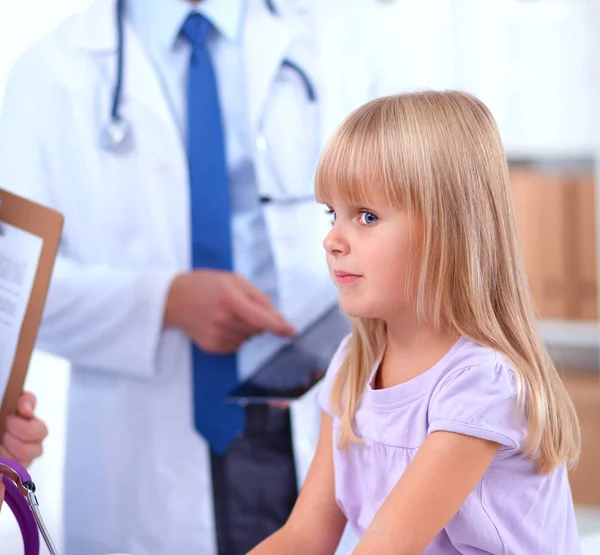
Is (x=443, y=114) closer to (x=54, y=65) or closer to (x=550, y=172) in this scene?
(x=54, y=65)

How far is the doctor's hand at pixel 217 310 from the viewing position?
1.42m

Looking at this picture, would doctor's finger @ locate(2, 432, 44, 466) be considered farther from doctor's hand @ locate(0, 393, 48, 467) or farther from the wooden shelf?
the wooden shelf

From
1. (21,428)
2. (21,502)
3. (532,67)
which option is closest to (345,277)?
(21,502)

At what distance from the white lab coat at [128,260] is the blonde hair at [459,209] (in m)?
0.60

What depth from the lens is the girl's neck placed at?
87 centimetres

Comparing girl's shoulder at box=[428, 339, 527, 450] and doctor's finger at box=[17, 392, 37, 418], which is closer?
girl's shoulder at box=[428, 339, 527, 450]

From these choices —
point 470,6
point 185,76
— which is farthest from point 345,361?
point 470,6

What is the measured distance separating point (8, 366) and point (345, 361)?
38 cm

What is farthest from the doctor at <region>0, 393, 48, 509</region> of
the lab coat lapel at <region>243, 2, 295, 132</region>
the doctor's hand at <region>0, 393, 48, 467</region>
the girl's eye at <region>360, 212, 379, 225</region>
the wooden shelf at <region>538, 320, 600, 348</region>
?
the wooden shelf at <region>538, 320, 600, 348</region>

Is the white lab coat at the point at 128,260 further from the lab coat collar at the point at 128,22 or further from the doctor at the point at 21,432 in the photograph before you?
the doctor at the point at 21,432

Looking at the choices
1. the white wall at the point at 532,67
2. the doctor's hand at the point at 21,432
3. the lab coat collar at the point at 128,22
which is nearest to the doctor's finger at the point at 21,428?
the doctor's hand at the point at 21,432

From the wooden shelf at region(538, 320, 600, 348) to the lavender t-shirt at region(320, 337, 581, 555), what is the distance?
1.82 meters

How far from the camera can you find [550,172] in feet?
8.93

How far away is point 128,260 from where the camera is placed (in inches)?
55.9
